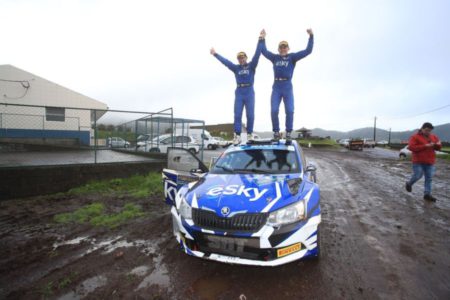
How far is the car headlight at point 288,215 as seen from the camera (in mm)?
2617

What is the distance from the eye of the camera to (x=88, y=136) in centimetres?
1984

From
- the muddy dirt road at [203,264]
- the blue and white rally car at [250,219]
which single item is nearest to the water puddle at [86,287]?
the muddy dirt road at [203,264]

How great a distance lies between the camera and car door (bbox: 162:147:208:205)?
411cm

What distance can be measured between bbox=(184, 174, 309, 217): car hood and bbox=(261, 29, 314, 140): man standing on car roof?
2676 millimetres

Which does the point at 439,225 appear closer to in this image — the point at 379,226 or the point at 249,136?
the point at 379,226

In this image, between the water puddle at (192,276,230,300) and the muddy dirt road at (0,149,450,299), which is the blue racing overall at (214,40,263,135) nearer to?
the muddy dirt road at (0,149,450,299)

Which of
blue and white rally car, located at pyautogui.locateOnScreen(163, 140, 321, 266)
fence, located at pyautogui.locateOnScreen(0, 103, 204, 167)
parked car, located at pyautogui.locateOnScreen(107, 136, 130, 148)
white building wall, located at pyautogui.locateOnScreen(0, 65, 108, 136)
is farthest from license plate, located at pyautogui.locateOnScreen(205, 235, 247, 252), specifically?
white building wall, located at pyautogui.locateOnScreen(0, 65, 108, 136)

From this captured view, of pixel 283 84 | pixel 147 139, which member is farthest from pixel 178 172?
pixel 147 139

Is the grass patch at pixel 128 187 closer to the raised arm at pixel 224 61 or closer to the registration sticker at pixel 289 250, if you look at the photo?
the raised arm at pixel 224 61

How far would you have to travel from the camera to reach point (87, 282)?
2754 mm

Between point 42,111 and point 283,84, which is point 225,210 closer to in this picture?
point 283,84


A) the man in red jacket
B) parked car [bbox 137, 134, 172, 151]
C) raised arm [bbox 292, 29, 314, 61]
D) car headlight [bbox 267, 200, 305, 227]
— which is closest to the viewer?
car headlight [bbox 267, 200, 305, 227]

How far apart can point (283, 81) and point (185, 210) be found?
13.7 feet

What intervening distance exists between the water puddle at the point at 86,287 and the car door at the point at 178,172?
152 cm
